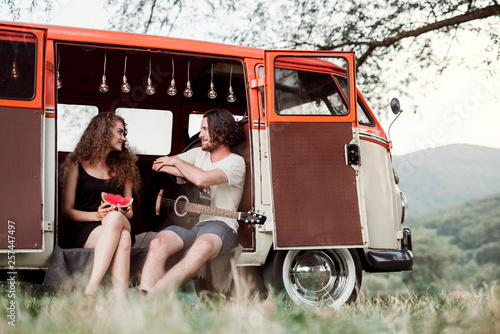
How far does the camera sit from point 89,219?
4613 millimetres

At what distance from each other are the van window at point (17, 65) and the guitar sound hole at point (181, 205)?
1.50m

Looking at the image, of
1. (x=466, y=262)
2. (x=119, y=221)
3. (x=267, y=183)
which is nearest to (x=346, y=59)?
(x=267, y=183)

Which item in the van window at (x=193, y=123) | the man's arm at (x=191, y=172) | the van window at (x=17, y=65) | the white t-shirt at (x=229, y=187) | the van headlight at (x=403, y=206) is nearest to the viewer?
the van window at (x=17, y=65)

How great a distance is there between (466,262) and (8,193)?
29.4 meters

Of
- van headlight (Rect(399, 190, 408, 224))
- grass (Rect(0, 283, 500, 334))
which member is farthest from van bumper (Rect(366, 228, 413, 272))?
grass (Rect(0, 283, 500, 334))

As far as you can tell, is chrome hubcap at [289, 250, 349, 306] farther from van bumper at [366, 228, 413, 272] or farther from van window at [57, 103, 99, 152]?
van window at [57, 103, 99, 152]

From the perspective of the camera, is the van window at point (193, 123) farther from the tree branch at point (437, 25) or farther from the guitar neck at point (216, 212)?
the tree branch at point (437, 25)

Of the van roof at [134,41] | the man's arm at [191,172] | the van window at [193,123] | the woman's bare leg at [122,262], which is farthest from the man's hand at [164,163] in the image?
the van window at [193,123]

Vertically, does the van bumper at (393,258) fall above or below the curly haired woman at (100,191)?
below

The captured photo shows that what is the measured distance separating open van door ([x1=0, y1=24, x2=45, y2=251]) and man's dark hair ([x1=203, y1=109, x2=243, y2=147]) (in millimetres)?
1425

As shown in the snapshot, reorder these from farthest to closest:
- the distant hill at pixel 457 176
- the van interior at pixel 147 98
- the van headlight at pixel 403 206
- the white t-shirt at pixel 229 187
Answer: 1. the distant hill at pixel 457 176
2. the van headlight at pixel 403 206
3. the van interior at pixel 147 98
4. the white t-shirt at pixel 229 187

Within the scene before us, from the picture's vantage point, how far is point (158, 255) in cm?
443

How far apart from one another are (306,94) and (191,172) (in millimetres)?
1183

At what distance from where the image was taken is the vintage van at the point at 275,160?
4227 mm
